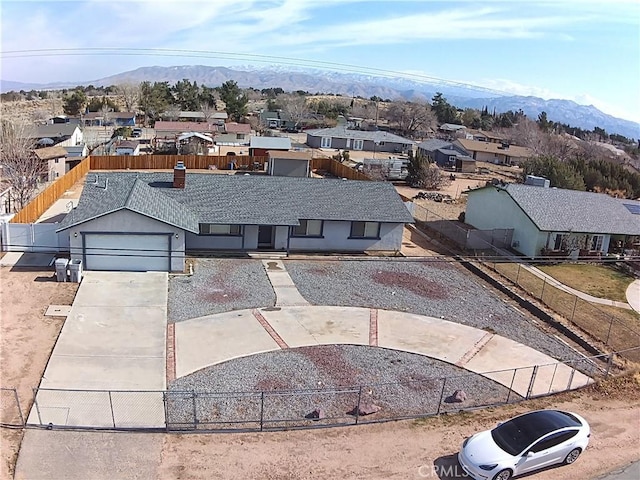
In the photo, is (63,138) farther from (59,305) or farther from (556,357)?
(556,357)

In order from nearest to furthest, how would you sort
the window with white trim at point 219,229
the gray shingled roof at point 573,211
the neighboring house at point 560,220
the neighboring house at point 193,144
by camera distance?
the window with white trim at point 219,229 → the neighboring house at point 560,220 → the gray shingled roof at point 573,211 → the neighboring house at point 193,144

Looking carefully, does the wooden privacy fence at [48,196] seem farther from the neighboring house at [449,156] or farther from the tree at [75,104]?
the tree at [75,104]

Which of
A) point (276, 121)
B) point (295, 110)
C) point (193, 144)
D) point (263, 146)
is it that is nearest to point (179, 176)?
point (263, 146)

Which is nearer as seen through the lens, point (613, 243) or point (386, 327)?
point (386, 327)

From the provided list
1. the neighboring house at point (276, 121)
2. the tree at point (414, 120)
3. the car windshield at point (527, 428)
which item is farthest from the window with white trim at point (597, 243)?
the neighboring house at point (276, 121)

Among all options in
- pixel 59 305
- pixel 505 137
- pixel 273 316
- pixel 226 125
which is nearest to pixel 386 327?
pixel 273 316

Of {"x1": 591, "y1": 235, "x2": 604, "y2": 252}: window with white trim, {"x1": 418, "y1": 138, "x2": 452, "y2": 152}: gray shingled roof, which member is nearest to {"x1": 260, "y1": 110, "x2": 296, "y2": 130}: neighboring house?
{"x1": 418, "y1": 138, "x2": 452, "y2": 152}: gray shingled roof

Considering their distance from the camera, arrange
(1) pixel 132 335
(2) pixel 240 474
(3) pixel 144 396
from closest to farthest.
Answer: (2) pixel 240 474, (3) pixel 144 396, (1) pixel 132 335
